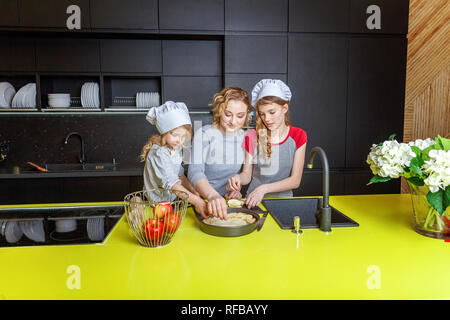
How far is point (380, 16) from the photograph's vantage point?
9.77 feet

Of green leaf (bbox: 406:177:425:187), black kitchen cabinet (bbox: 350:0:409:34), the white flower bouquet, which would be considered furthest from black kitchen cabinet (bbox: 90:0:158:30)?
green leaf (bbox: 406:177:425:187)

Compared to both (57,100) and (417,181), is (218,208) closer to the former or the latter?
(417,181)

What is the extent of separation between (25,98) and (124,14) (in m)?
1.14

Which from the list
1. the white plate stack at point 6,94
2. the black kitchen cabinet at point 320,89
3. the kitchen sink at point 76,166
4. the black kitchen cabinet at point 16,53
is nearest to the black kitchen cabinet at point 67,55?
the black kitchen cabinet at point 16,53

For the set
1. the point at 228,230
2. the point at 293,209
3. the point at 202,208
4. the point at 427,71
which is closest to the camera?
the point at 228,230

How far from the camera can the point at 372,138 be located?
122 inches

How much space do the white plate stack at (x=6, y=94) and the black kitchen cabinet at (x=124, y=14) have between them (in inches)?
38.8

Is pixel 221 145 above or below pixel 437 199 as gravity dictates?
above

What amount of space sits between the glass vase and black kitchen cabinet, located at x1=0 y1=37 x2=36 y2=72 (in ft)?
10.3

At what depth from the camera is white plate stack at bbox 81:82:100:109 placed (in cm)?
303

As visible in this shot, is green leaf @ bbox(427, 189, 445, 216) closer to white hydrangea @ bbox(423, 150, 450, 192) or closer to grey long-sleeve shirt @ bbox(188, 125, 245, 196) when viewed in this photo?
white hydrangea @ bbox(423, 150, 450, 192)

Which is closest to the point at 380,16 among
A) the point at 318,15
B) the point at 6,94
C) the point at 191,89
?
the point at 318,15

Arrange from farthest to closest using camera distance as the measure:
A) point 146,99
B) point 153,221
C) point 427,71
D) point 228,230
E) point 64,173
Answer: point 427,71
point 146,99
point 64,173
point 228,230
point 153,221
